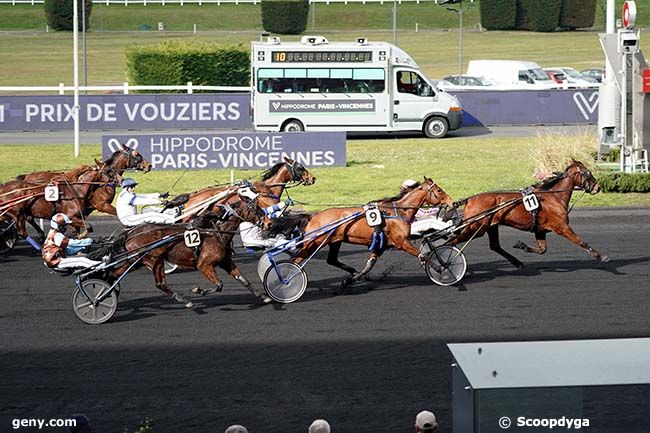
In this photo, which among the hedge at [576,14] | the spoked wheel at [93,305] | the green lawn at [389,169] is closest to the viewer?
the spoked wheel at [93,305]

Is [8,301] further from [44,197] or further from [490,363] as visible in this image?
[490,363]

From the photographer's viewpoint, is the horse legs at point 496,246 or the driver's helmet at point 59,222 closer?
the driver's helmet at point 59,222

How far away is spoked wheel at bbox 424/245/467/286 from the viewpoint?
13.4 meters

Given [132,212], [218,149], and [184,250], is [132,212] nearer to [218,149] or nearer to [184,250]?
[184,250]

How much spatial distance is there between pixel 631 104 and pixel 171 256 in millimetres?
11837

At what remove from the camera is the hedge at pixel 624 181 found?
20.6 meters

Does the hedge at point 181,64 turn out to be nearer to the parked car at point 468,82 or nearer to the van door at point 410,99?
the parked car at point 468,82

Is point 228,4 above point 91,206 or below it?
above

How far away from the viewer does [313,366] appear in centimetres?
1013

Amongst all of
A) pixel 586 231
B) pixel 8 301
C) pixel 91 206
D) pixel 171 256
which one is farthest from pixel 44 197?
pixel 586 231

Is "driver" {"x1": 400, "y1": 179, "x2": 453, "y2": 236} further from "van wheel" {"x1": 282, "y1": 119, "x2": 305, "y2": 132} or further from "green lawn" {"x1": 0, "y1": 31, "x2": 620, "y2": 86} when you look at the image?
"green lawn" {"x1": 0, "y1": 31, "x2": 620, "y2": 86}

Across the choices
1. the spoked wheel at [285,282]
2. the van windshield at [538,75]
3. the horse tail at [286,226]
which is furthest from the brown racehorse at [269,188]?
the van windshield at [538,75]

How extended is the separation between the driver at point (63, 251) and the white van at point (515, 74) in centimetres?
3238

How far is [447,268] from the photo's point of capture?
13.4m
